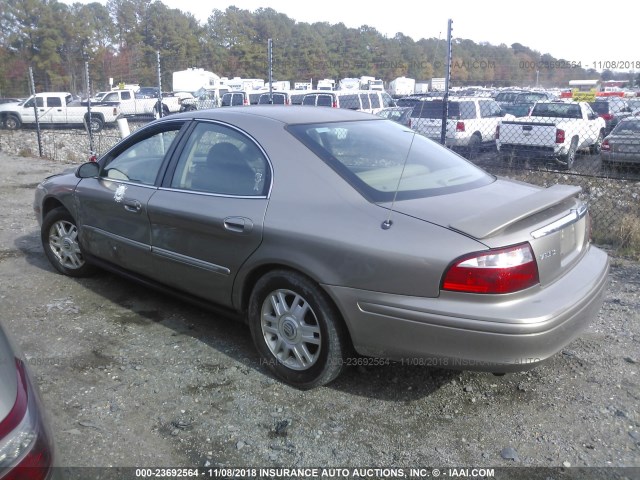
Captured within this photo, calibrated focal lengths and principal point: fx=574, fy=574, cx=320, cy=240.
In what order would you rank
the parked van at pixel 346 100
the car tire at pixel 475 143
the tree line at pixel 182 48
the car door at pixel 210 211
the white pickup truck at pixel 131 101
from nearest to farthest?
the car door at pixel 210 211
the car tire at pixel 475 143
the parked van at pixel 346 100
the tree line at pixel 182 48
the white pickup truck at pixel 131 101

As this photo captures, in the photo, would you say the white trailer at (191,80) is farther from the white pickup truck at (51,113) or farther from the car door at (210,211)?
the car door at (210,211)

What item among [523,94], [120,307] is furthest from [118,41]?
[120,307]

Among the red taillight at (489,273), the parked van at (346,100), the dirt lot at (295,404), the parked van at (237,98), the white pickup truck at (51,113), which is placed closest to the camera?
the red taillight at (489,273)

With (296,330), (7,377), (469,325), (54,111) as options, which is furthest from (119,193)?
(54,111)

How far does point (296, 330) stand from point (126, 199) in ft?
5.87

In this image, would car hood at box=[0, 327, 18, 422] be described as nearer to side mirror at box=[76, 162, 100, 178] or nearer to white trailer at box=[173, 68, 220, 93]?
side mirror at box=[76, 162, 100, 178]

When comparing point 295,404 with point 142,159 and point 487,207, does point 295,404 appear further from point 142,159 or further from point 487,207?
point 142,159

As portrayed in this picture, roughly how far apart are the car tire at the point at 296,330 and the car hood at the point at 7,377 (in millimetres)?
1527

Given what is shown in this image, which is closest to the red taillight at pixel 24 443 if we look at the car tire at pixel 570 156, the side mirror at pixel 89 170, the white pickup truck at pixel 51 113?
the side mirror at pixel 89 170

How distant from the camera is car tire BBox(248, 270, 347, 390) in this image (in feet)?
10.2

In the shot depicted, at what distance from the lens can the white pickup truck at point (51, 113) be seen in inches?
971

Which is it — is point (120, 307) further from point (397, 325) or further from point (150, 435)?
point (397, 325)

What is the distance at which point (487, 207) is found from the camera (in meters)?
3.04

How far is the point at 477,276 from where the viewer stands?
2.67 meters
